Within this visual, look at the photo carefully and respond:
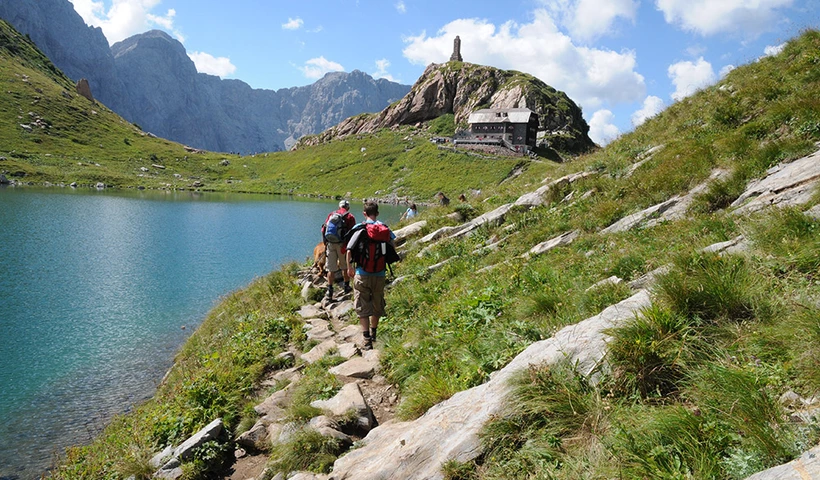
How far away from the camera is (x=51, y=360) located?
1719 cm

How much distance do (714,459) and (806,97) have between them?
44.4 ft

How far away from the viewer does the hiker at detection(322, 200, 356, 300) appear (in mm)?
14516

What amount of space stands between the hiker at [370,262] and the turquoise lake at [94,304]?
29.6ft

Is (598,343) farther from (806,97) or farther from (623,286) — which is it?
(806,97)

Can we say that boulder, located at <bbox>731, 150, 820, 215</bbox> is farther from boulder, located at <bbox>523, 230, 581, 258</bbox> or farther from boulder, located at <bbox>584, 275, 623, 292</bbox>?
boulder, located at <bbox>523, 230, 581, 258</bbox>

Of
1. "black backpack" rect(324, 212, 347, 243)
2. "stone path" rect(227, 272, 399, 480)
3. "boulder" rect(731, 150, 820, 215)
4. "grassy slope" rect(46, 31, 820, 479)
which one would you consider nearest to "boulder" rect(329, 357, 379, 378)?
"stone path" rect(227, 272, 399, 480)


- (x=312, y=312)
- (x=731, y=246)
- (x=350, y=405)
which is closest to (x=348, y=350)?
(x=350, y=405)

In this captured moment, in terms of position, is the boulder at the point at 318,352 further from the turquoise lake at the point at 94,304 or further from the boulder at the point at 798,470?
the boulder at the point at 798,470

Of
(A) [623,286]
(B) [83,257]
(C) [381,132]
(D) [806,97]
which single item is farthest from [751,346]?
(C) [381,132]

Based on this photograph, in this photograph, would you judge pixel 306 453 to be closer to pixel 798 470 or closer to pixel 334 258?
pixel 798 470

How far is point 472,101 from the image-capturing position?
14988cm

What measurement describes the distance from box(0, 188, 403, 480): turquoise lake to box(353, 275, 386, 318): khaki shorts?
29.6 feet

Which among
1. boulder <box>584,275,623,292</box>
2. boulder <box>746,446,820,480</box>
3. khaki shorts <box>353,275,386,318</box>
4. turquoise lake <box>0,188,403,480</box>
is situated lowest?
turquoise lake <box>0,188,403,480</box>

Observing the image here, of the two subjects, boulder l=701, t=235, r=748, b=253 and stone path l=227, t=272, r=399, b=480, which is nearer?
boulder l=701, t=235, r=748, b=253
